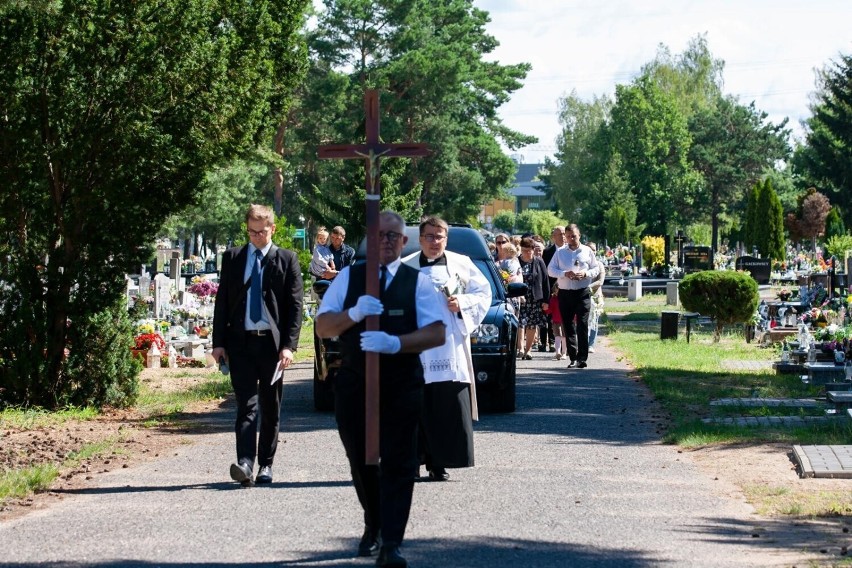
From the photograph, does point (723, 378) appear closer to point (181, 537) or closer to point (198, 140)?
point (198, 140)

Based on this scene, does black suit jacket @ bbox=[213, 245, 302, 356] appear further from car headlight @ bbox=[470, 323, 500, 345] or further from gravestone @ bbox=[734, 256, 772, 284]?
gravestone @ bbox=[734, 256, 772, 284]

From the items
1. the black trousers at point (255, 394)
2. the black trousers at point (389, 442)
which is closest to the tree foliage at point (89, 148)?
the black trousers at point (255, 394)

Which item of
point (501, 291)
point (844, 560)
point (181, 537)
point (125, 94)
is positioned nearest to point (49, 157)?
point (125, 94)

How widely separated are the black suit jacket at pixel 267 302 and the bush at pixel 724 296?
53.1ft

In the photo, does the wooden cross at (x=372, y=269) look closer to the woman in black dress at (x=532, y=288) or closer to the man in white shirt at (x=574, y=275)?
the man in white shirt at (x=574, y=275)

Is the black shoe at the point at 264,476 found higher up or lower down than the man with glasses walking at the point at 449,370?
lower down

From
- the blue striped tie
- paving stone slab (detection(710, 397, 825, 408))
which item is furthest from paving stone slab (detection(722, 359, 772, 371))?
the blue striped tie

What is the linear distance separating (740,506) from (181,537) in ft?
11.1

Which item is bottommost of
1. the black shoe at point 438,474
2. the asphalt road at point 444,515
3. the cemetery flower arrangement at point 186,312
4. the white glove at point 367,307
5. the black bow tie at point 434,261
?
A: the asphalt road at point 444,515

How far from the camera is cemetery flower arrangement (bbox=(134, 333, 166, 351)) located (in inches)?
756

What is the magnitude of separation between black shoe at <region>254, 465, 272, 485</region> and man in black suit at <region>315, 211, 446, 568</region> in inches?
101

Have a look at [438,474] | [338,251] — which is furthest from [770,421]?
[338,251]

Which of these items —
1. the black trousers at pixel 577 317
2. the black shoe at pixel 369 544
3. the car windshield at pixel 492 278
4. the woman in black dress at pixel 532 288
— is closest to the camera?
the black shoe at pixel 369 544

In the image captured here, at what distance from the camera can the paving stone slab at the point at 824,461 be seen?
31.4ft
